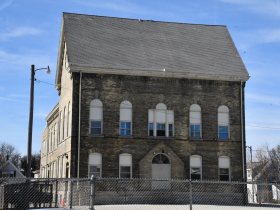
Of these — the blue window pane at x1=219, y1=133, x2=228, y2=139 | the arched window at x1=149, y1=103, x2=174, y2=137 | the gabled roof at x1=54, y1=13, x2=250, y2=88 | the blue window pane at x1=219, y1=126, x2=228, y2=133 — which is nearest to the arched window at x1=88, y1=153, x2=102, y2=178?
the arched window at x1=149, y1=103, x2=174, y2=137

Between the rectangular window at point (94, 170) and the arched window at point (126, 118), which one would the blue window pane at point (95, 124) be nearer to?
the arched window at point (126, 118)

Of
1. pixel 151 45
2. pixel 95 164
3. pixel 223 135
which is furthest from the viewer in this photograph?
pixel 151 45

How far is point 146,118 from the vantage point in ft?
106

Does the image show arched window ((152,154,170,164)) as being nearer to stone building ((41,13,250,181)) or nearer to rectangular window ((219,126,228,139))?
stone building ((41,13,250,181))

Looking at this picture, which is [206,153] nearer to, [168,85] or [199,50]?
[168,85]

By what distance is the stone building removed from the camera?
3142cm

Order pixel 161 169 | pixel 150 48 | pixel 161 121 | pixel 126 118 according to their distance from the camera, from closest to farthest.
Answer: pixel 161 169
pixel 126 118
pixel 161 121
pixel 150 48

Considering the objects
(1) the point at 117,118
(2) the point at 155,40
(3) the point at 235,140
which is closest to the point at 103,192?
(1) the point at 117,118

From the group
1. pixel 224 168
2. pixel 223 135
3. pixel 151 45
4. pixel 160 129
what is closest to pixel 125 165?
pixel 160 129

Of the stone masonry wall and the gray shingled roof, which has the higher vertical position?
the gray shingled roof

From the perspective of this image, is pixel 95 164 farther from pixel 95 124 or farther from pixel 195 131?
pixel 195 131

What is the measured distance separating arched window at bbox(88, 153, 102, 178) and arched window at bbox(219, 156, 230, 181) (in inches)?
348

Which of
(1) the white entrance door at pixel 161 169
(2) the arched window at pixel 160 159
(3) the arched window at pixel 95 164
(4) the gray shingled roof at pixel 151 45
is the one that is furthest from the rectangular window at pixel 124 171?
(4) the gray shingled roof at pixel 151 45

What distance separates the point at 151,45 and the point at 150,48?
532 millimetres
